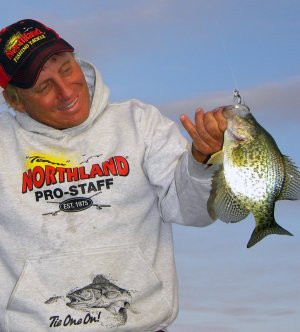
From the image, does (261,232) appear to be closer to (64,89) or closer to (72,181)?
(72,181)

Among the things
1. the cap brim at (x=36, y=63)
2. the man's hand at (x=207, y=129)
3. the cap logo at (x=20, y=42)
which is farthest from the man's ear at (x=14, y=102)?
the man's hand at (x=207, y=129)

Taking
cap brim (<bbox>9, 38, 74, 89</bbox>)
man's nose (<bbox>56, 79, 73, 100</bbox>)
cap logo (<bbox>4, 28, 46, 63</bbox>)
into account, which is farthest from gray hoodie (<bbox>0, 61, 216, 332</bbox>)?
cap logo (<bbox>4, 28, 46, 63</bbox>)

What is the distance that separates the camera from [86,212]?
23.9ft

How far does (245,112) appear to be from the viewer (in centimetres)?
626

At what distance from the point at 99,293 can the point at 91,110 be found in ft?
4.16

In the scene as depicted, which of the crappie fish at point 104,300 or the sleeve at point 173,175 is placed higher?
the sleeve at point 173,175

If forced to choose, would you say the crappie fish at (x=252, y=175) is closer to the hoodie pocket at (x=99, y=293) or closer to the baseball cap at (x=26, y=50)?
the hoodie pocket at (x=99, y=293)

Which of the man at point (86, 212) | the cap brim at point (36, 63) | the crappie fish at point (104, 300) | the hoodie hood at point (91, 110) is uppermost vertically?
the cap brim at point (36, 63)

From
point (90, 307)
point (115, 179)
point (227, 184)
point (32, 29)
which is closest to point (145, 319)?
point (90, 307)

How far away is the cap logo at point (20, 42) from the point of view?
7629mm

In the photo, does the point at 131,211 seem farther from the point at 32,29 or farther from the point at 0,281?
the point at 32,29

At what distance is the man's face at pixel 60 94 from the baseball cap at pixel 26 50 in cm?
6

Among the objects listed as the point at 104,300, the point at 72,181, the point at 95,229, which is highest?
the point at 72,181

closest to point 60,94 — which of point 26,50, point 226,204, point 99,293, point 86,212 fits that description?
point 26,50
